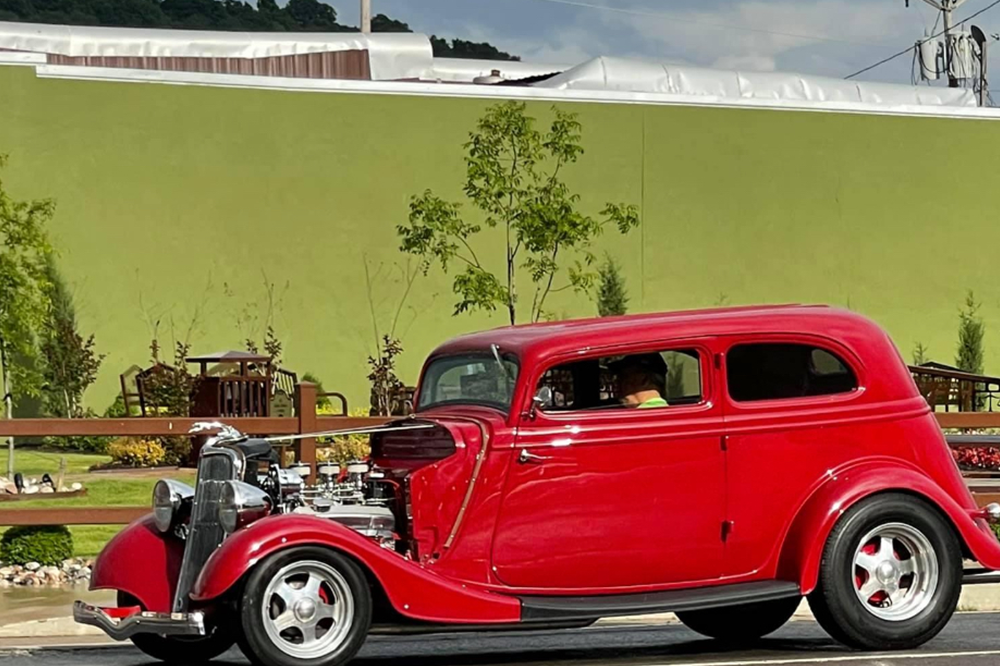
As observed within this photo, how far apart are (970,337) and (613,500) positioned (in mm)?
26485

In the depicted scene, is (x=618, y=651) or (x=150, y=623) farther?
(x=618, y=651)

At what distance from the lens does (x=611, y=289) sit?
101ft

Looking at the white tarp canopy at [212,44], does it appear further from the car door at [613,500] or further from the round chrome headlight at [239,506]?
the car door at [613,500]

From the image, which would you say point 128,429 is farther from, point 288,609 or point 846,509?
point 846,509

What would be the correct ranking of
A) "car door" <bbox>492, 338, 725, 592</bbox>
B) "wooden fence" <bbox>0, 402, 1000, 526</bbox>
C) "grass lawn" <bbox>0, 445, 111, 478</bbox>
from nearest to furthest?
"car door" <bbox>492, 338, 725, 592</bbox>, "wooden fence" <bbox>0, 402, 1000, 526</bbox>, "grass lawn" <bbox>0, 445, 111, 478</bbox>

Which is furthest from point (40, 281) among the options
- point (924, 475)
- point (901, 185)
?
point (924, 475)

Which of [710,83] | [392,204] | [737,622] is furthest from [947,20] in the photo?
[737,622]

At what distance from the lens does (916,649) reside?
345 inches

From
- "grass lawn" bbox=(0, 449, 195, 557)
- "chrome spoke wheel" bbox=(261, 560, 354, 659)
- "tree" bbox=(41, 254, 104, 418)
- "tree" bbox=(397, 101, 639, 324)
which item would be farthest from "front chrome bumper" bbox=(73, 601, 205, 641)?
"tree" bbox=(397, 101, 639, 324)

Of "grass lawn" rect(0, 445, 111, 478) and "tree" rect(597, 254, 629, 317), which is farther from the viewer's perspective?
"tree" rect(597, 254, 629, 317)

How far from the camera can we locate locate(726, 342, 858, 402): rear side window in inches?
348

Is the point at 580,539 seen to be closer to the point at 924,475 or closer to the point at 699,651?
the point at 699,651

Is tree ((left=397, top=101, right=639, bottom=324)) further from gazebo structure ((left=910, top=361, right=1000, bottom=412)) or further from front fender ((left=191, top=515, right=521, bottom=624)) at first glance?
front fender ((left=191, top=515, right=521, bottom=624))

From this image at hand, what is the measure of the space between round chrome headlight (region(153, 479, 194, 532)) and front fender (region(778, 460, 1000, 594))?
312cm
